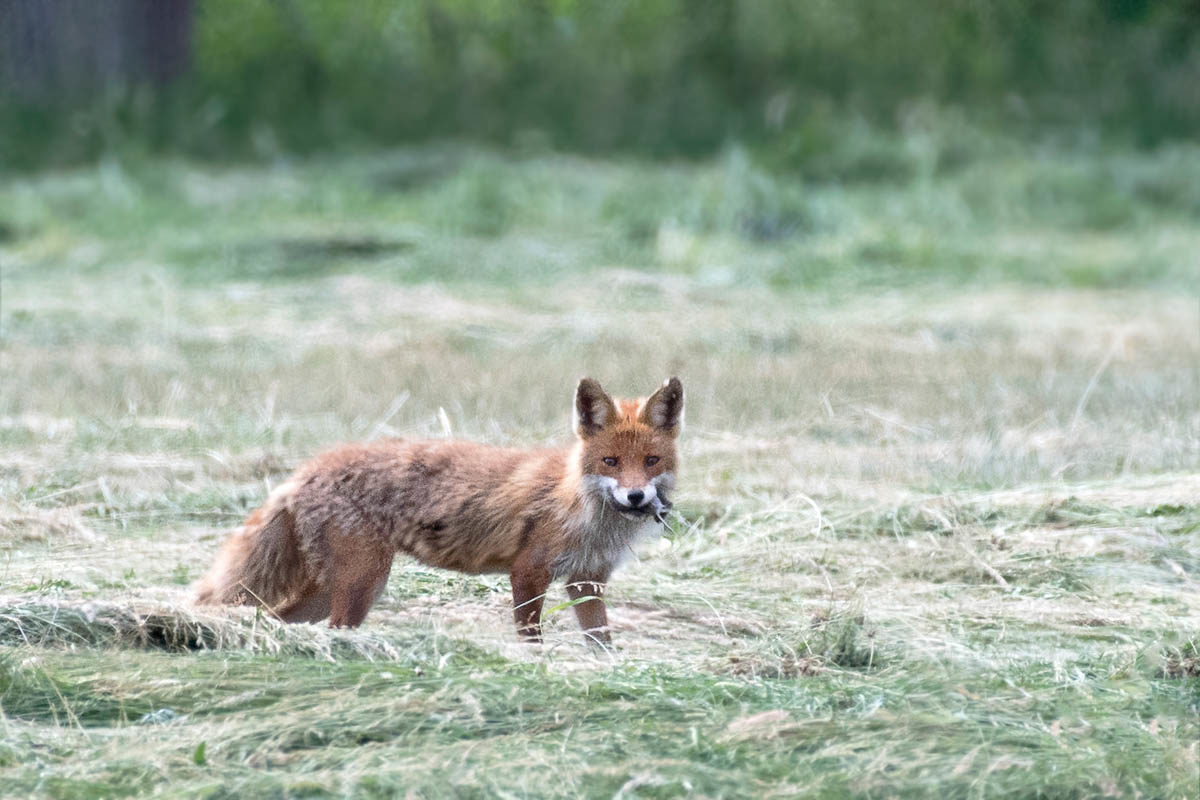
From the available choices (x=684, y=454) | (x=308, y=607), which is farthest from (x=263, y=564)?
(x=684, y=454)

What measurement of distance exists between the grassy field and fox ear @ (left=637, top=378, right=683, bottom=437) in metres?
0.59

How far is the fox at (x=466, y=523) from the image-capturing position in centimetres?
486

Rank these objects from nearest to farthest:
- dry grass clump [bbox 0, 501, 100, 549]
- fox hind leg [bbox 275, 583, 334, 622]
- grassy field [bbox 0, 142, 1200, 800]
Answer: grassy field [bbox 0, 142, 1200, 800], fox hind leg [bbox 275, 583, 334, 622], dry grass clump [bbox 0, 501, 100, 549]

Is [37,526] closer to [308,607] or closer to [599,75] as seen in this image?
[308,607]

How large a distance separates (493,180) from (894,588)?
356 inches

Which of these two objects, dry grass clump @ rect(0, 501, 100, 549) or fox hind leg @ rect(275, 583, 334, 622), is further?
dry grass clump @ rect(0, 501, 100, 549)

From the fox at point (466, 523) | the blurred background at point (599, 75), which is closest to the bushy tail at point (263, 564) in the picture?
the fox at point (466, 523)

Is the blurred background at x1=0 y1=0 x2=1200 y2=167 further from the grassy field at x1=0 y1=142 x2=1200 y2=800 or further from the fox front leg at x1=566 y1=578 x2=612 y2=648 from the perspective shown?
the fox front leg at x1=566 y1=578 x2=612 y2=648

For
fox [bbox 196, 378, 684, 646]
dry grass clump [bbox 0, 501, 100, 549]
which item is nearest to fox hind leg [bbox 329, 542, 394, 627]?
fox [bbox 196, 378, 684, 646]

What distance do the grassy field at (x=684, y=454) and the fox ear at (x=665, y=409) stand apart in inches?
23.4

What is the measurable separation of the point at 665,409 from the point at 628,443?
168mm

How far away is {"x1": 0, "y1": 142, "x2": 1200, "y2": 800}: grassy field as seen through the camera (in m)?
3.53

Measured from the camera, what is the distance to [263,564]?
16.1 feet

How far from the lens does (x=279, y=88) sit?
1616 centimetres
